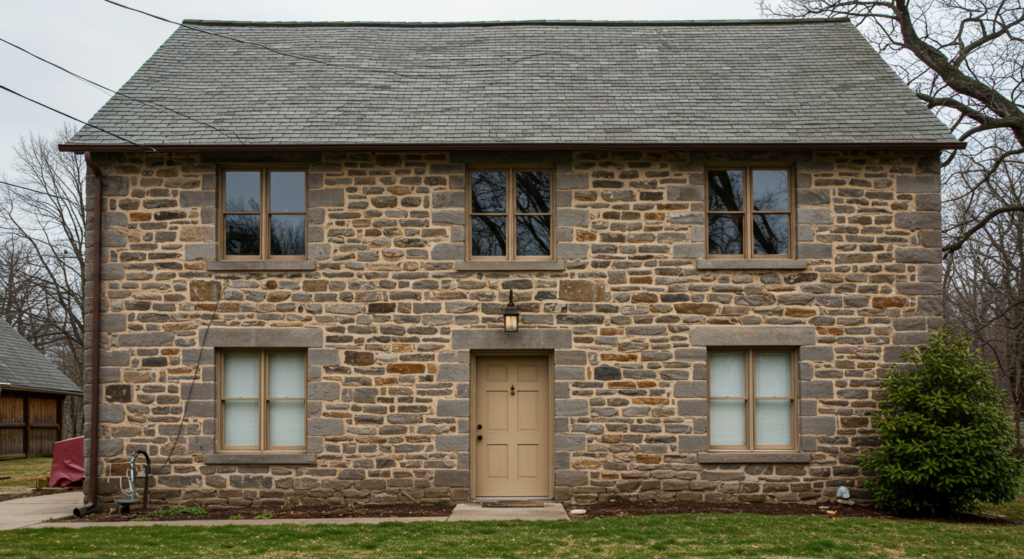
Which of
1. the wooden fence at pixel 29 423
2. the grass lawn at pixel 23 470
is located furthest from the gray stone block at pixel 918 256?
the wooden fence at pixel 29 423

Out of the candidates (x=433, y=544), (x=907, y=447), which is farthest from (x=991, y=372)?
(x=433, y=544)

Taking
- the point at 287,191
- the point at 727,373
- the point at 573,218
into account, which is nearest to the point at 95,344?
the point at 287,191

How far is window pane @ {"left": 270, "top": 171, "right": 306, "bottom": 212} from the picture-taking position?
10328mm

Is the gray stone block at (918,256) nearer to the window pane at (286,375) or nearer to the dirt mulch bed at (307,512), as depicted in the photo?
the dirt mulch bed at (307,512)

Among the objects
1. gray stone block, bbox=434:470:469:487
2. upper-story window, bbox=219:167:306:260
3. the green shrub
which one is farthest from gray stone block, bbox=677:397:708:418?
upper-story window, bbox=219:167:306:260

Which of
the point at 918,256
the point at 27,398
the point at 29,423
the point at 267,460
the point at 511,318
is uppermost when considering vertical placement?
the point at 918,256

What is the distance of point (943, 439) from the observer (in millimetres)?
8953

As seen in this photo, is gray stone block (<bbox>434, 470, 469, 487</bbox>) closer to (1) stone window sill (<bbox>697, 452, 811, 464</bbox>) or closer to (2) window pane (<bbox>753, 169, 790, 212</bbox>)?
(1) stone window sill (<bbox>697, 452, 811, 464</bbox>)

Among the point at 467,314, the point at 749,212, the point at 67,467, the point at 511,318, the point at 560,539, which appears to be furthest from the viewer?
the point at 67,467

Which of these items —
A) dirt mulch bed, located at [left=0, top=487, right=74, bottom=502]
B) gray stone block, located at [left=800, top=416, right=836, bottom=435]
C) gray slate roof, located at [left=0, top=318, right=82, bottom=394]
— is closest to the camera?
gray stone block, located at [left=800, top=416, right=836, bottom=435]

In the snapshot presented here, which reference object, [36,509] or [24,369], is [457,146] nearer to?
[36,509]

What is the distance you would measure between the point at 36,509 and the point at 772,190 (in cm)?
1119

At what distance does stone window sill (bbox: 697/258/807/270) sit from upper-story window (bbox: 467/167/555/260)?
2085 millimetres

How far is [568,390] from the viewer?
9.87m
